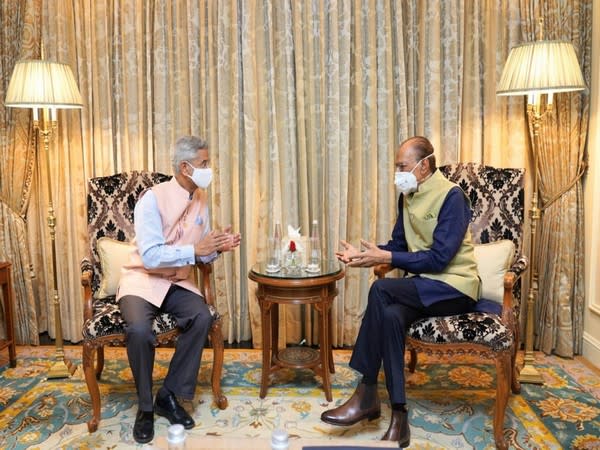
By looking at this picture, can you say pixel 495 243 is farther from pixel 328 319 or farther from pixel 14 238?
pixel 14 238

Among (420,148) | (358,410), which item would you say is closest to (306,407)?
(358,410)

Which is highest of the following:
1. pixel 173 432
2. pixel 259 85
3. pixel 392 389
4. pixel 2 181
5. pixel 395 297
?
pixel 259 85

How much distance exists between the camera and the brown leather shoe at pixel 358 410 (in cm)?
255

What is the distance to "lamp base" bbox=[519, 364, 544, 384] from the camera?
3.12m

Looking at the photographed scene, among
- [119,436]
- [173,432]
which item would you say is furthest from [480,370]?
[173,432]

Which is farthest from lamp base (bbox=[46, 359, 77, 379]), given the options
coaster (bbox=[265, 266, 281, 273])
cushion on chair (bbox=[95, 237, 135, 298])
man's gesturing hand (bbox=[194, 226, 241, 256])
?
coaster (bbox=[265, 266, 281, 273])

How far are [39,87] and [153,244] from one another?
3.92 feet

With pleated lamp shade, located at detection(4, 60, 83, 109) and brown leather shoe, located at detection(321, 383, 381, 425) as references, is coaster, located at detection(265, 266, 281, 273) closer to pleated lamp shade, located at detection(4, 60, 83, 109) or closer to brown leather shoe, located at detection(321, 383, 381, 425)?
brown leather shoe, located at detection(321, 383, 381, 425)

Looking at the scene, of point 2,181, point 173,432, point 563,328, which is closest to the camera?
point 173,432

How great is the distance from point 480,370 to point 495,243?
2.73 feet

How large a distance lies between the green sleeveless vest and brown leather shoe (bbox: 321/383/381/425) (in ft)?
2.06

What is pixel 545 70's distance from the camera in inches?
115

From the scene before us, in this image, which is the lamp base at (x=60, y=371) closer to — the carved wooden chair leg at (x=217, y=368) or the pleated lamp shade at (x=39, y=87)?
the carved wooden chair leg at (x=217, y=368)

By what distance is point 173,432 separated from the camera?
152 centimetres
